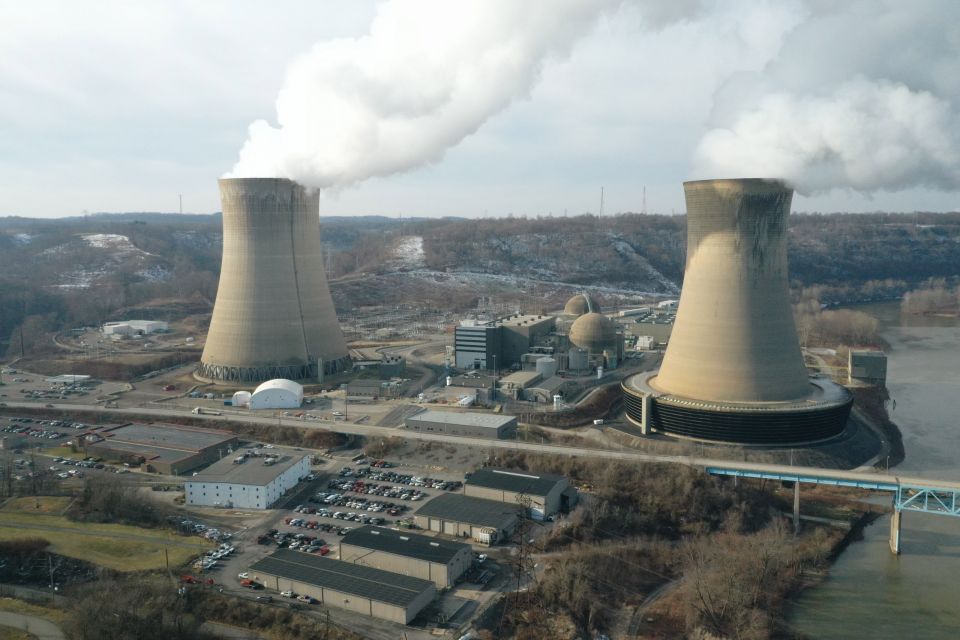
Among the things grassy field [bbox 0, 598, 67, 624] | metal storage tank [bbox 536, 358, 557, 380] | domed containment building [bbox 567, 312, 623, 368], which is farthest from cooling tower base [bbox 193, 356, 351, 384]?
grassy field [bbox 0, 598, 67, 624]

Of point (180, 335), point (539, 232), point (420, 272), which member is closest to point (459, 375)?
point (180, 335)

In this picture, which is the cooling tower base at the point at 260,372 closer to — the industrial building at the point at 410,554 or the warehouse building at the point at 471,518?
the warehouse building at the point at 471,518

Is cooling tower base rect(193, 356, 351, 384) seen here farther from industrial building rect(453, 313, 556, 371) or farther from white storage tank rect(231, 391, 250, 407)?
industrial building rect(453, 313, 556, 371)

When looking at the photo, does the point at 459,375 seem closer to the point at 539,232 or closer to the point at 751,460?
the point at 751,460

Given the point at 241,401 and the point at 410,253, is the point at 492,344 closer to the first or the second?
the point at 241,401

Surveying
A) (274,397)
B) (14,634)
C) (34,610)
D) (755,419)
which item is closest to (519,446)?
(755,419)
